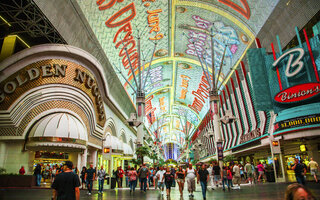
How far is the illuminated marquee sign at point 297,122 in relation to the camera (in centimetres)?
1515

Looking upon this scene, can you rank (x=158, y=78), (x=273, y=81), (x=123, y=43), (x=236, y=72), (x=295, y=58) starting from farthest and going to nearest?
1. (x=158, y=78)
2. (x=236, y=72)
3. (x=123, y=43)
4. (x=273, y=81)
5. (x=295, y=58)

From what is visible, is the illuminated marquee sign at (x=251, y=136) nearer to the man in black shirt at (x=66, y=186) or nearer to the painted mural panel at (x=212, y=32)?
the painted mural panel at (x=212, y=32)

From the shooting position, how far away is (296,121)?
1599cm

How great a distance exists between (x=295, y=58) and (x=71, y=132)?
55.4 ft

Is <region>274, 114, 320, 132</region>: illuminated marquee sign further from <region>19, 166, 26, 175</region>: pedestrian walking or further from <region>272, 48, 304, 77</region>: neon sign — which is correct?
<region>19, 166, 26, 175</region>: pedestrian walking

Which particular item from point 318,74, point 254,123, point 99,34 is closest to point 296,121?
point 318,74

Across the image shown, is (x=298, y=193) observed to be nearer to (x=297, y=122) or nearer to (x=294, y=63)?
(x=297, y=122)

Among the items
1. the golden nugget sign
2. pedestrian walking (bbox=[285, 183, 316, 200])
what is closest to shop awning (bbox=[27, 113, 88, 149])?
the golden nugget sign

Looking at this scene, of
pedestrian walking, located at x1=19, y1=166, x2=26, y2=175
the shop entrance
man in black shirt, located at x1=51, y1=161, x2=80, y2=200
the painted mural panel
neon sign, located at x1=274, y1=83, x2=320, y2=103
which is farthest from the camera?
the painted mural panel

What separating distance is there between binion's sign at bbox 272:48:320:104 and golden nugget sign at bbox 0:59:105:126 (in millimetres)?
15174

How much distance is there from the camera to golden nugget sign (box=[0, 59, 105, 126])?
13625 mm

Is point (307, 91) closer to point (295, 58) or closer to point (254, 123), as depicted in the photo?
point (295, 58)

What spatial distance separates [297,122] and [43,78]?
1744 centimetres

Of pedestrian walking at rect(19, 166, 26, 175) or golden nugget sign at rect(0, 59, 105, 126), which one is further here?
pedestrian walking at rect(19, 166, 26, 175)
